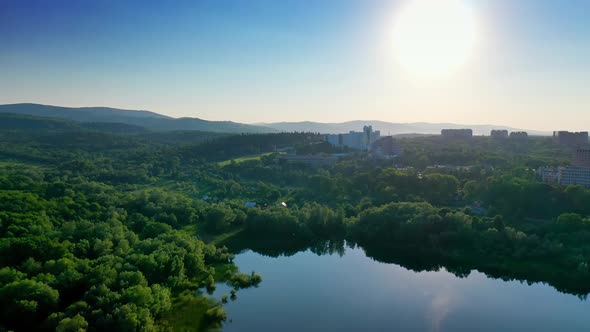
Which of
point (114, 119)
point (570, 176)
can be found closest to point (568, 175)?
point (570, 176)

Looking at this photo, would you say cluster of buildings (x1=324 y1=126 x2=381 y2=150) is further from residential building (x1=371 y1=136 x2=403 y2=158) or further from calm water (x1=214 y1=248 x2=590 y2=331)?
calm water (x1=214 y1=248 x2=590 y2=331)

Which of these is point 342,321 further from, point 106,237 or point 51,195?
point 51,195

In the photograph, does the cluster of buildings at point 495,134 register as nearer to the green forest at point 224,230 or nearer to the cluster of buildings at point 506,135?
the cluster of buildings at point 506,135

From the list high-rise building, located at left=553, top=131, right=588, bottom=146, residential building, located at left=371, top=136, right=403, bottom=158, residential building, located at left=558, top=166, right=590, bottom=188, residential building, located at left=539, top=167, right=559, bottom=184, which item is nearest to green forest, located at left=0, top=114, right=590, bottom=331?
residential building, located at left=539, top=167, right=559, bottom=184

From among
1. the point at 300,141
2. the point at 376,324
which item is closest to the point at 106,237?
the point at 376,324

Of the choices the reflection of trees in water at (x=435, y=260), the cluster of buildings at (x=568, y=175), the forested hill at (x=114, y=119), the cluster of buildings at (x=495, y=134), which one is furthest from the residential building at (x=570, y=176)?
the forested hill at (x=114, y=119)

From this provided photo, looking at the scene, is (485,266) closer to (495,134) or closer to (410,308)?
(410,308)
